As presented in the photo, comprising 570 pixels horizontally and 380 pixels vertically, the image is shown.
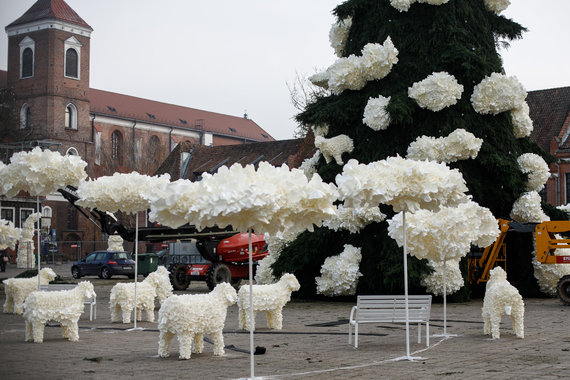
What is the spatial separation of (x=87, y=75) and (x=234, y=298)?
82570 mm

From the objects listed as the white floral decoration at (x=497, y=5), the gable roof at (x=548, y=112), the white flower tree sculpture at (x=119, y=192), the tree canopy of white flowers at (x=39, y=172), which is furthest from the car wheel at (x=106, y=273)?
the gable roof at (x=548, y=112)

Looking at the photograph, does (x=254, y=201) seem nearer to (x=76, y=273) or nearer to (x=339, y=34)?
(x=339, y=34)

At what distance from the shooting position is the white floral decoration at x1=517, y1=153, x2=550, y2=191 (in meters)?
22.6

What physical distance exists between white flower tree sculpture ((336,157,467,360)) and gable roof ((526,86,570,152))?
40870 mm

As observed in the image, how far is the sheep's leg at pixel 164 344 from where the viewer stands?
430 inches

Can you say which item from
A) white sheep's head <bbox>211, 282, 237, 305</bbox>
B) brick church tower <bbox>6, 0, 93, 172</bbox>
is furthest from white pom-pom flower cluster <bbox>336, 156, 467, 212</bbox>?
brick church tower <bbox>6, 0, 93, 172</bbox>

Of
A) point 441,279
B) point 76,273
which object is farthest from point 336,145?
point 76,273

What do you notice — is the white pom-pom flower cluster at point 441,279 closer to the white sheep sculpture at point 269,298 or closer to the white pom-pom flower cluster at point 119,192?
the white sheep sculpture at point 269,298

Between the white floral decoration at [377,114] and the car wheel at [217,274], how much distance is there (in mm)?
7383

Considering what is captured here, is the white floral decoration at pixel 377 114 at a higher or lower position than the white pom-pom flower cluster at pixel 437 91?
lower

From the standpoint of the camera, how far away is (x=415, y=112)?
21.8m

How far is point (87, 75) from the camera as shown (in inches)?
3519

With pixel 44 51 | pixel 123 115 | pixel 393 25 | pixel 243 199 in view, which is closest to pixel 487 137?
pixel 393 25

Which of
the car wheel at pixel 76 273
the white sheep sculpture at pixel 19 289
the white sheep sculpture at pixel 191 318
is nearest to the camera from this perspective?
the white sheep sculpture at pixel 191 318
